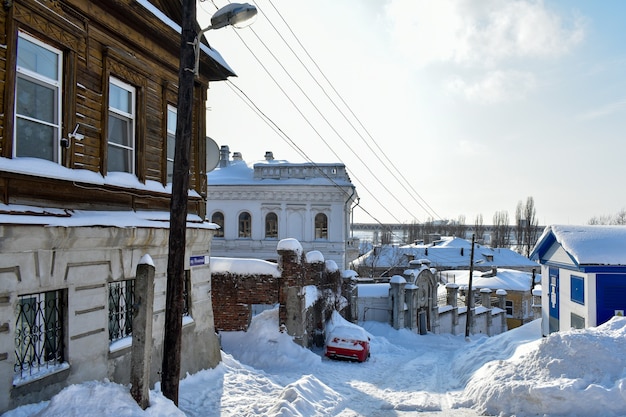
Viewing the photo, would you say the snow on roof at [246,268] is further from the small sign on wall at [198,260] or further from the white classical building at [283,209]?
the white classical building at [283,209]

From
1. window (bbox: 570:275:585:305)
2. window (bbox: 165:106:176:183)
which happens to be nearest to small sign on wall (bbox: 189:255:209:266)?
window (bbox: 165:106:176:183)

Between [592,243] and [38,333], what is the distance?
617 inches

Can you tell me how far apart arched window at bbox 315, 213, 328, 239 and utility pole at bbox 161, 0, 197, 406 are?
24329 millimetres

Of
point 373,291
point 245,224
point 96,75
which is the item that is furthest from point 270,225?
point 96,75

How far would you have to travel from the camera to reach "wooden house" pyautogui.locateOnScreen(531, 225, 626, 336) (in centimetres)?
1438

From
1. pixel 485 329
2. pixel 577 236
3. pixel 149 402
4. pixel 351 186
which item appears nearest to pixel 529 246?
pixel 485 329

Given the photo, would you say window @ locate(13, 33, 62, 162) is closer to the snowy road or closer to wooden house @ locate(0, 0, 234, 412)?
wooden house @ locate(0, 0, 234, 412)

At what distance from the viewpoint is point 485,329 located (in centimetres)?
3250

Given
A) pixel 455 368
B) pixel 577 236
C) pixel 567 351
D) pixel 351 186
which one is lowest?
pixel 455 368

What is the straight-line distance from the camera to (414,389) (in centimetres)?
1329

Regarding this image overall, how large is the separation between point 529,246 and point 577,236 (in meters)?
63.1

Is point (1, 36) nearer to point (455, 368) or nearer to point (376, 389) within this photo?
point (376, 389)

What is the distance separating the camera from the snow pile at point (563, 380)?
9289 mm

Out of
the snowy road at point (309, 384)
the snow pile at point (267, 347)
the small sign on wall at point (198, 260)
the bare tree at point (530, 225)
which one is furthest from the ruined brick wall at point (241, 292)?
the bare tree at point (530, 225)
